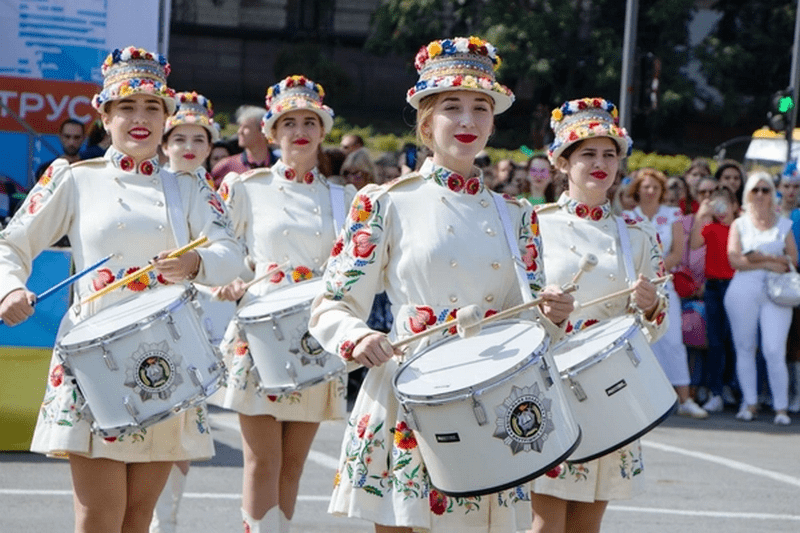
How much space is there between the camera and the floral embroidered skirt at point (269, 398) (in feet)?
24.3

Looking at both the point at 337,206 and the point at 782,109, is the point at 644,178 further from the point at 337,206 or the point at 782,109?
the point at 782,109

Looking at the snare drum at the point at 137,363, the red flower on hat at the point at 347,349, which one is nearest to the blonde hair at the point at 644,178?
the snare drum at the point at 137,363

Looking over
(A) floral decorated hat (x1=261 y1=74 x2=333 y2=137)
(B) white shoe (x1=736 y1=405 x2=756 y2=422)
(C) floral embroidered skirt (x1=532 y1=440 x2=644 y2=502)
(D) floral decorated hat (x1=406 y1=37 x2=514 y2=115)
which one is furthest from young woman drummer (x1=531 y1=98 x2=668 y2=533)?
(B) white shoe (x1=736 y1=405 x2=756 y2=422)

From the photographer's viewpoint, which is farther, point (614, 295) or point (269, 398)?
point (269, 398)

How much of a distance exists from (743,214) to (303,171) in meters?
6.65

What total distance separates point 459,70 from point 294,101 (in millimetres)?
2984

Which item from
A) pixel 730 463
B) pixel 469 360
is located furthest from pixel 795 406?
pixel 469 360

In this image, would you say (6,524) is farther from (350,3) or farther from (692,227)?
(350,3)

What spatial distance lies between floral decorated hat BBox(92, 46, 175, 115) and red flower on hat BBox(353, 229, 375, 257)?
1136 mm

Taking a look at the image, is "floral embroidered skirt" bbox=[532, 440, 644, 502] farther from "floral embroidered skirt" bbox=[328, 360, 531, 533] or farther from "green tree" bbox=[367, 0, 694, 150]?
"green tree" bbox=[367, 0, 694, 150]

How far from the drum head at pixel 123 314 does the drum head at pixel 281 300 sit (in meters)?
1.48

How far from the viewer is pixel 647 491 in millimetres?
9570

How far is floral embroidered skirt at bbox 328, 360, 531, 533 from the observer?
491 cm

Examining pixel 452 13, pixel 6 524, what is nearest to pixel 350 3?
pixel 452 13
